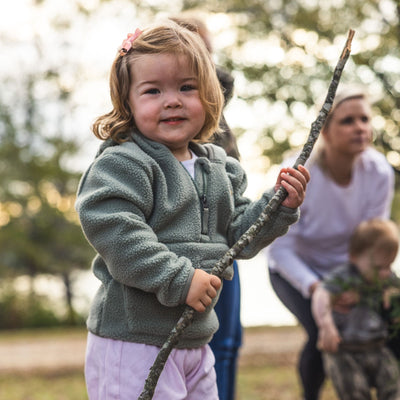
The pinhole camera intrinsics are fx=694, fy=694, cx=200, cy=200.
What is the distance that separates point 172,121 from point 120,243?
444 millimetres

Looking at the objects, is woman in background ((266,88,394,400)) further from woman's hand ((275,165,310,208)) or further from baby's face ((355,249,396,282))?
woman's hand ((275,165,310,208))

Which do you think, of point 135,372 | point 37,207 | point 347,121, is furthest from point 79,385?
point 37,207

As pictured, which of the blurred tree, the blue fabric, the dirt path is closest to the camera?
the blue fabric

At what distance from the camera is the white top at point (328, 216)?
4.03 m

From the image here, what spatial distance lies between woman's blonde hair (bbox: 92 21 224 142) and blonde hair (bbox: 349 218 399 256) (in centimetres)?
181

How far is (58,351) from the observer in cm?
942

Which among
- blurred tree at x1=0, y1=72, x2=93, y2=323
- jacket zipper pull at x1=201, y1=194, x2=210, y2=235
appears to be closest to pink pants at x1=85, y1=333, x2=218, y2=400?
jacket zipper pull at x1=201, y1=194, x2=210, y2=235

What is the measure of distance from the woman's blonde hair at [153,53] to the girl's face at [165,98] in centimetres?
2

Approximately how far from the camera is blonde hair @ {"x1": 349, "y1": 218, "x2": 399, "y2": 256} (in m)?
3.85

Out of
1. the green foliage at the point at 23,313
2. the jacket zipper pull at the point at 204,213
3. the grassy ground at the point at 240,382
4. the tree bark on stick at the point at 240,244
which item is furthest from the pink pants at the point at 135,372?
the green foliage at the point at 23,313

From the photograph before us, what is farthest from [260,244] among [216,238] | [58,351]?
[58,351]

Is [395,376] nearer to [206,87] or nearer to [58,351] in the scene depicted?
[206,87]

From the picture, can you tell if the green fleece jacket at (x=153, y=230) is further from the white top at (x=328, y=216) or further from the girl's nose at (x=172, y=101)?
the white top at (x=328, y=216)

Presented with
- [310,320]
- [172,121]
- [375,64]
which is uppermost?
[375,64]
